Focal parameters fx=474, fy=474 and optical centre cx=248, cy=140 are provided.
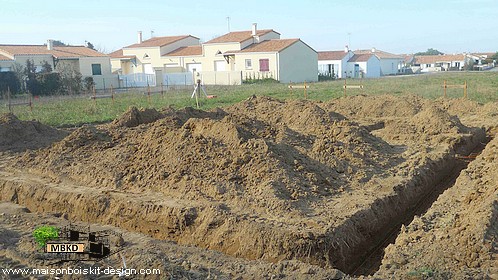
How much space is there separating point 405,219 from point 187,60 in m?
42.0

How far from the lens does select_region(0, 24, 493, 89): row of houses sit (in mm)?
42281

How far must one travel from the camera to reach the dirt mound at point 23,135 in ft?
45.0

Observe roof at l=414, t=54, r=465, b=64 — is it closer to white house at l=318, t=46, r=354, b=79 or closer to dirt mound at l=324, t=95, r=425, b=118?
white house at l=318, t=46, r=354, b=79

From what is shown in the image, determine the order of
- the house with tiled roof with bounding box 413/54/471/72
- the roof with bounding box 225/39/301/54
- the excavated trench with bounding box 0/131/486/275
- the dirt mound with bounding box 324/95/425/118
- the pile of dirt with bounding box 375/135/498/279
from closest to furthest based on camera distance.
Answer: the pile of dirt with bounding box 375/135/498/279 < the excavated trench with bounding box 0/131/486/275 < the dirt mound with bounding box 324/95/425/118 < the roof with bounding box 225/39/301/54 < the house with tiled roof with bounding box 413/54/471/72

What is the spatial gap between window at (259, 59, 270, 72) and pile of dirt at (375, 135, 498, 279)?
37293 mm

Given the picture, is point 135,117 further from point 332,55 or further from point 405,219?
point 332,55

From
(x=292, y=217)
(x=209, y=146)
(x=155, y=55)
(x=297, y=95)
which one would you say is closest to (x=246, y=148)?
(x=209, y=146)

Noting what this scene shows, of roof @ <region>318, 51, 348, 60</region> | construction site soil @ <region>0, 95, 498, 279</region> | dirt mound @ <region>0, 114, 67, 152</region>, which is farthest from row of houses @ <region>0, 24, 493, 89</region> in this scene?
construction site soil @ <region>0, 95, 498, 279</region>

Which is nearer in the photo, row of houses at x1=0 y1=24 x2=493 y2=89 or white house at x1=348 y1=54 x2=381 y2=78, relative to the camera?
row of houses at x1=0 y1=24 x2=493 y2=89

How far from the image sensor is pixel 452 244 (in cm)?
630

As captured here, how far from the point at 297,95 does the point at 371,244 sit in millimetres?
21463

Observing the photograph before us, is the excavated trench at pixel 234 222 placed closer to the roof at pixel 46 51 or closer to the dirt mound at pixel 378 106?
the dirt mound at pixel 378 106

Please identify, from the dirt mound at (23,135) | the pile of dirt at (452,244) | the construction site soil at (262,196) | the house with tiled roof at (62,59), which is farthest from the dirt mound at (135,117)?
the house with tiled roof at (62,59)

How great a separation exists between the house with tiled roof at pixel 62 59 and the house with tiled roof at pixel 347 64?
2831 cm
